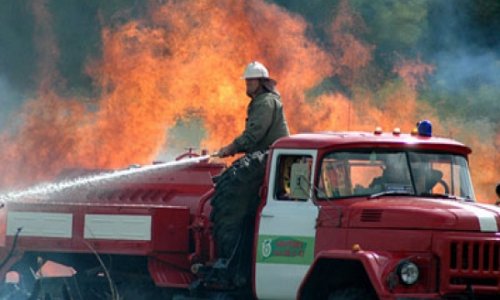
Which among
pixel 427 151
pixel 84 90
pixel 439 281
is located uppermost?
pixel 84 90

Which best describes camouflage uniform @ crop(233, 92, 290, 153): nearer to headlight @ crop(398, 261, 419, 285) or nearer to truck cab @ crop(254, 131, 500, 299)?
truck cab @ crop(254, 131, 500, 299)

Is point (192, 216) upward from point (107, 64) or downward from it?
downward

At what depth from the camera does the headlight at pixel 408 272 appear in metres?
15.4

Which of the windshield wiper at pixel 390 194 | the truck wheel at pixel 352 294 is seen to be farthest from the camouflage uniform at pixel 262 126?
the truck wheel at pixel 352 294

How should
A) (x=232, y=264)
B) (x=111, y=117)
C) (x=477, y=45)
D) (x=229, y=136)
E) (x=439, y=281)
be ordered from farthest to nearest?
(x=477, y=45), (x=111, y=117), (x=229, y=136), (x=232, y=264), (x=439, y=281)

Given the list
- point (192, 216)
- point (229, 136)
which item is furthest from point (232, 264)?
point (229, 136)

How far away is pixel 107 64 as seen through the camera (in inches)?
1210

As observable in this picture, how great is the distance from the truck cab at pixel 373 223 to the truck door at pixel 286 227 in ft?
0.04

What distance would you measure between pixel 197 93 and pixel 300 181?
39.7ft

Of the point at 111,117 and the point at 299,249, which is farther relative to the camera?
the point at 111,117

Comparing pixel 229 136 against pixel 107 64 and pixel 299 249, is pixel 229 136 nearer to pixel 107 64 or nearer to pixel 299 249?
pixel 107 64

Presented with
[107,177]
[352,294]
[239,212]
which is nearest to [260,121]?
[239,212]

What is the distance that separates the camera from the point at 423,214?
51.4 feet

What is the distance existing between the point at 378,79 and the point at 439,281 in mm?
16067
